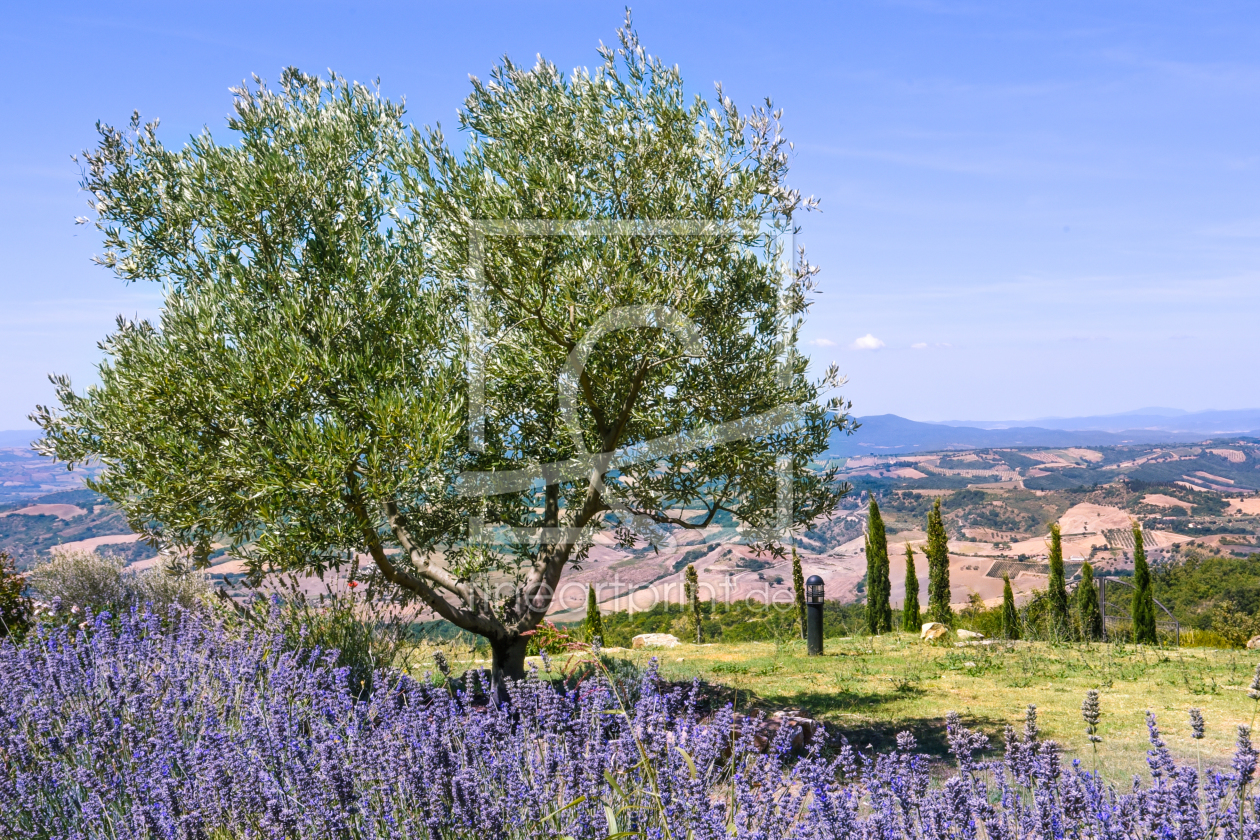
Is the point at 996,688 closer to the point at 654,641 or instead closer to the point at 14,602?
the point at 654,641

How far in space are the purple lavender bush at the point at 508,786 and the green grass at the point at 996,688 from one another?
3651 millimetres

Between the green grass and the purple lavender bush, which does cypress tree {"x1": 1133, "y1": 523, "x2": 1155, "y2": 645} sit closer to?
the green grass

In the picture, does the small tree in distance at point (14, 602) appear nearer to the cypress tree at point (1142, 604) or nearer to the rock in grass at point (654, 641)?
the rock in grass at point (654, 641)

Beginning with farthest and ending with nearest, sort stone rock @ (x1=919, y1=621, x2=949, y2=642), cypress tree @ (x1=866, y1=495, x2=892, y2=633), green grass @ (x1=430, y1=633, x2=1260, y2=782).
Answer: cypress tree @ (x1=866, y1=495, x2=892, y2=633) → stone rock @ (x1=919, y1=621, x2=949, y2=642) → green grass @ (x1=430, y1=633, x2=1260, y2=782)

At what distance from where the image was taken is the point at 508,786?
3.94 meters

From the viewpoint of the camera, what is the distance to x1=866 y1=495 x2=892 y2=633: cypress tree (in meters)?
30.9

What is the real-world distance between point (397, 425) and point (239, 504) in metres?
2.30

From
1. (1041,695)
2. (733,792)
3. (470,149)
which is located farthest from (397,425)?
(1041,695)

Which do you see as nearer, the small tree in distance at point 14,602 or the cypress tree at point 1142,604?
the small tree in distance at point 14,602

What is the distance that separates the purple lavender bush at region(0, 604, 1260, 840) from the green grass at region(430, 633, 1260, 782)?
3.65 m

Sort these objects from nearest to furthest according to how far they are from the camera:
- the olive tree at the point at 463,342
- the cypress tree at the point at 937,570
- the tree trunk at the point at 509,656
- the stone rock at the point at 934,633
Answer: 1. the olive tree at the point at 463,342
2. the tree trunk at the point at 509,656
3. the stone rock at the point at 934,633
4. the cypress tree at the point at 937,570

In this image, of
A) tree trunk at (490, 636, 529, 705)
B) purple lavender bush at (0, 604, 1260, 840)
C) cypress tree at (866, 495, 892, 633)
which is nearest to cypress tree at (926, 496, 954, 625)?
cypress tree at (866, 495, 892, 633)

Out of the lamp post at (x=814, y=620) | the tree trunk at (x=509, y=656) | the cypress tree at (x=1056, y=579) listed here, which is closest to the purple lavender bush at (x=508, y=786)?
the tree trunk at (x=509, y=656)

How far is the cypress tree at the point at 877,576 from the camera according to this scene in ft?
101
